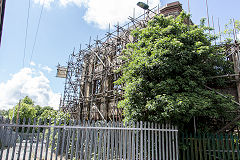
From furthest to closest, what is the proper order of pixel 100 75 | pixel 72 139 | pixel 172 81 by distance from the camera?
pixel 100 75
pixel 172 81
pixel 72 139

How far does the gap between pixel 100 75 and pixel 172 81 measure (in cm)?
1043

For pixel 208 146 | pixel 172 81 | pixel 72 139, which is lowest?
pixel 208 146

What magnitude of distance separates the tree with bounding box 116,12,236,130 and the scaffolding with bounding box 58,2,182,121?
464 cm

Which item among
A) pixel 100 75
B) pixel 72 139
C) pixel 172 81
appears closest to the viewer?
pixel 72 139

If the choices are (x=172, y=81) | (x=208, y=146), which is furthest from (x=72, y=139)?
(x=208, y=146)

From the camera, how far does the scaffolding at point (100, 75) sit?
14068 mm

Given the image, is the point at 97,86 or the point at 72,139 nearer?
the point at 72,139

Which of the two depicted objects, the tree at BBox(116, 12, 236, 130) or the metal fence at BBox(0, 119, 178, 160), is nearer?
the metal fence at BBox(0, 119, 178, 160)

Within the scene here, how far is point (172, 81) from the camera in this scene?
24.7ft

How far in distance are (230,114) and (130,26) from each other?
406 inches

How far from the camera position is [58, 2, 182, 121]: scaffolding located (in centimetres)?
1407

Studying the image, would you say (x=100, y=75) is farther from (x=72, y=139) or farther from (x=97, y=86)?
(x=72, y=139)

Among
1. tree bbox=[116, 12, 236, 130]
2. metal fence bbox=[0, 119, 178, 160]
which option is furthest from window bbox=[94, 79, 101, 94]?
metal fence bbox=[0, 119, 178, 160]

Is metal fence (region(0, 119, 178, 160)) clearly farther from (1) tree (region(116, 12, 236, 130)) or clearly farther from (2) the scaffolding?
(2) the scaffolding
